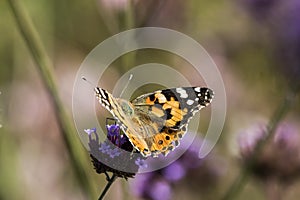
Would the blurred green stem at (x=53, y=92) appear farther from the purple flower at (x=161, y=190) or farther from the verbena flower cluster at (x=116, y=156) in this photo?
the purple flower at (x=161, y=190)

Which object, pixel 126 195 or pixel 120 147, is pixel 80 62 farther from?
pixel 120 147

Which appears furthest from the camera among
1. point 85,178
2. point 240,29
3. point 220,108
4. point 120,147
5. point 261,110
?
point 240,29

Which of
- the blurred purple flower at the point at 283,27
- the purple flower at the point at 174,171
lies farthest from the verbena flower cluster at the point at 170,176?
the blurred purple flower at the point at 283,27

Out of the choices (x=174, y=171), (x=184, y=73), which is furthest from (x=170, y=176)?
(x=184, y=73)

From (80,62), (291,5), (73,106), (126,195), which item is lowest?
(126,195)

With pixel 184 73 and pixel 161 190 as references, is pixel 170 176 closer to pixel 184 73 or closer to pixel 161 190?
pixel 161 190

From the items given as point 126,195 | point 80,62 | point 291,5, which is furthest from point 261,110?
point 126,195

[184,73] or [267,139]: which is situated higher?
[184,73]
